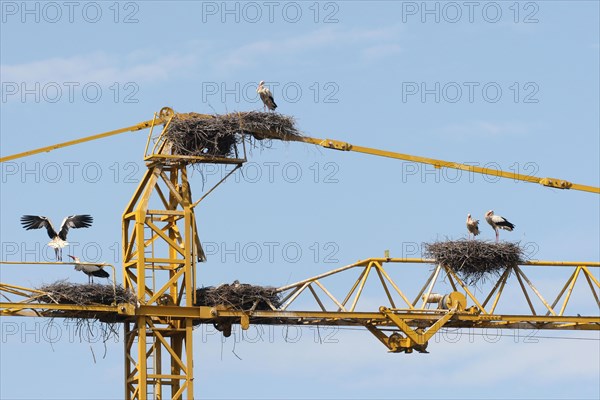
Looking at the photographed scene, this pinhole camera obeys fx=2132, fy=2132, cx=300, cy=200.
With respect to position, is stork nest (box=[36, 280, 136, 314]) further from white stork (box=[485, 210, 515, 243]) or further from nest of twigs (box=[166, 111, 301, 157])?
white stork (box=[485, 210, 515, 243])

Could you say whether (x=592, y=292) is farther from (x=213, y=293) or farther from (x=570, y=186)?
(x=213, y=293)

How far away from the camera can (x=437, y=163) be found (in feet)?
206

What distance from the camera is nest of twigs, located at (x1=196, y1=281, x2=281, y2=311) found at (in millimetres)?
57156

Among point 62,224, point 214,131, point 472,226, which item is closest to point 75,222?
point 62,224

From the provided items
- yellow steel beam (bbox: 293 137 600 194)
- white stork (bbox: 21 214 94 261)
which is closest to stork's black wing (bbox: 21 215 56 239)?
white stork (bbox: 21 214 94 261)

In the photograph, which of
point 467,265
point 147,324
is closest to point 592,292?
point 467,265

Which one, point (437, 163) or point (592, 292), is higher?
point (437, 163)

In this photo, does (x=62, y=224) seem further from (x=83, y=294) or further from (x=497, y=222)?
(x=497, y=222)

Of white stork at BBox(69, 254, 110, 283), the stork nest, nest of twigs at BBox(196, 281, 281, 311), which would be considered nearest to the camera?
the stork nest

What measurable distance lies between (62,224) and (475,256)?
37.3ft

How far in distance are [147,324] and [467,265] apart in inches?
360

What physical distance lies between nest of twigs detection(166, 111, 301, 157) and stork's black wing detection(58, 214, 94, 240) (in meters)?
3.00

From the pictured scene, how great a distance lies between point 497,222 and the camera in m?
63.8

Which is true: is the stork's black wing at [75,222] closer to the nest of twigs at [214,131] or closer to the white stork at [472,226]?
the nest of twigs at [214,131]
